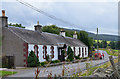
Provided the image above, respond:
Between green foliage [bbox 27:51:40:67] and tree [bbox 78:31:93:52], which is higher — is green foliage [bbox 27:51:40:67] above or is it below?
below

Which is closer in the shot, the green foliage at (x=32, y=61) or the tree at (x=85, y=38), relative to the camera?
the green foliage at (x=32, y=61)

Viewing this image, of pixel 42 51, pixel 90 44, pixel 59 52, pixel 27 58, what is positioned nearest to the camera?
pixel 27 58

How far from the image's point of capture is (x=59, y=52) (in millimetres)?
32656

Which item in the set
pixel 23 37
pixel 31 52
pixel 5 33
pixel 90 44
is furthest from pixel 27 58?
pixel 90 44

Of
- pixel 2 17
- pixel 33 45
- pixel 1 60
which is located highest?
pixel 2 17

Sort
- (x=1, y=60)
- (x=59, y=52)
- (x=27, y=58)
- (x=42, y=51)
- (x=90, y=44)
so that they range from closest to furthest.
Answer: (x=1, y=60) → (x=27, y=58) → (x=42, y=51) → (x=59, y=52) → (x=90, y=44)

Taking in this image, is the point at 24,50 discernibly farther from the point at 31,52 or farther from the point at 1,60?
the point at 1,60

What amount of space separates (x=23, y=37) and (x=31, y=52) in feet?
7.68

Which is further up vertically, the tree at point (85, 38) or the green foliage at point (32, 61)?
the tree at point (85, 38)

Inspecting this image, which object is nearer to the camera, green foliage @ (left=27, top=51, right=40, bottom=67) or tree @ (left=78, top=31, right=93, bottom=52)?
green foliage @ (left=27, top=51, right=40, bottom=67)

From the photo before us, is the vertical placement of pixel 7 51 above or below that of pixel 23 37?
below

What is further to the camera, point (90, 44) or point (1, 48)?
point (90, 44)

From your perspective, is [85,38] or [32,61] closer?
[32,61]

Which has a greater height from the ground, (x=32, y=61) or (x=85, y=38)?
(x=85, y=38)
